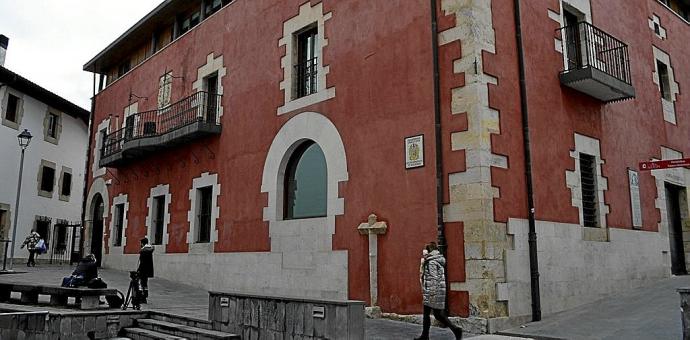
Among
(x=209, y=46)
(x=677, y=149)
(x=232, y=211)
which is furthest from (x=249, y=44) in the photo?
(x=677, y=149)

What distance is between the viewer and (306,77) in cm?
1241

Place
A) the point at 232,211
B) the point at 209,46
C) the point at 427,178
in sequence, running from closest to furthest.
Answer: the point at 427,178 → the point at 232,211 → the point at 209,46

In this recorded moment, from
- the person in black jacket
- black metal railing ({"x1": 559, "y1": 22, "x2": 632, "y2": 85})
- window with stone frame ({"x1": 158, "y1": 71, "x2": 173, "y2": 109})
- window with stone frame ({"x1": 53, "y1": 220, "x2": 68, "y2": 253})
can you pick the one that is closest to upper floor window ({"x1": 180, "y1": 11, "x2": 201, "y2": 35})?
window with stone frame ({"x1": 158, "y1": 71, "x2": 173, "y2": 109})

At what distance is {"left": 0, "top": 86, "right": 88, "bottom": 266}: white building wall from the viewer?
80.9 ft

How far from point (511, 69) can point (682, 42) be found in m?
9.55

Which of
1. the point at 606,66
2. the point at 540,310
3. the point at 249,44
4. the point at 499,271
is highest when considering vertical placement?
the point at 249,44

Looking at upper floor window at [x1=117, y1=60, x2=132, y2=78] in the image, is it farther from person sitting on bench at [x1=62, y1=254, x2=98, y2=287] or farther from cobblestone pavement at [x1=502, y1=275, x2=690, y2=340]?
cobblestone pavement at [x1=502, y1=275, x2=690, y2=340]

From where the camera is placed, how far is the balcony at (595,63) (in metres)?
10.4

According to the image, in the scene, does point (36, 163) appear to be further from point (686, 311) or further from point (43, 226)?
point (686, 311)

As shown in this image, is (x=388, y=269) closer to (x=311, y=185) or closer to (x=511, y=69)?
(x=311, y=185)

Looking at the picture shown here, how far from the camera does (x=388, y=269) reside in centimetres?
946

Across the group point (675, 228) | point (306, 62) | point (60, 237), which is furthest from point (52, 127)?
point (675, 228)

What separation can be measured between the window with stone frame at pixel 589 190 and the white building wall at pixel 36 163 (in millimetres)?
23577

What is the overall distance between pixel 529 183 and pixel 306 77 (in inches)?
219
